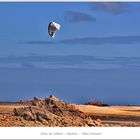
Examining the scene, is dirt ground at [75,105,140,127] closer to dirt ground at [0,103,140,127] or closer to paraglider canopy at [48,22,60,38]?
dirt ground at [0,103,140,127]

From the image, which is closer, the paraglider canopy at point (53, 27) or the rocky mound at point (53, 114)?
the paraglider canopy at point (53, 27)

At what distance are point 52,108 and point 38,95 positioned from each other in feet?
0.68

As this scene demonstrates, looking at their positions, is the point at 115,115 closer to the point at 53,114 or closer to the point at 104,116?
the point at 104,116

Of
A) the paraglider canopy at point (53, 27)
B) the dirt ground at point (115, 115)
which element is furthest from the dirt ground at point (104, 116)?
the paraglider canopy at point (53, 27)

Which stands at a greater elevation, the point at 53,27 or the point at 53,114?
the point at 53,27

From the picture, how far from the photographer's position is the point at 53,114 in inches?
217

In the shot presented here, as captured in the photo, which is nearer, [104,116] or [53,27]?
[53,27]

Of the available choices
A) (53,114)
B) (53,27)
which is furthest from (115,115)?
(53,27)

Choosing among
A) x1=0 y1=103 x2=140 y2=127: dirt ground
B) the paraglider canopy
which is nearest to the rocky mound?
x1=0 y1=103 x2=140 y2=127: dirt ground

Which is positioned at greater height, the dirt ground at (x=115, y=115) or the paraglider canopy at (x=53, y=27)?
the paraglider canopy at (x=53, y=27)

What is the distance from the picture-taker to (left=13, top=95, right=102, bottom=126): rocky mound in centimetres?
543

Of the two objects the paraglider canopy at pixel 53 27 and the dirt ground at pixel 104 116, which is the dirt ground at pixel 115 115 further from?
the paraglider canopy at pixel 53 27

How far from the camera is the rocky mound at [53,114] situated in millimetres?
5434

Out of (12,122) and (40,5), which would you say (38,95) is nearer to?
(12,122)
